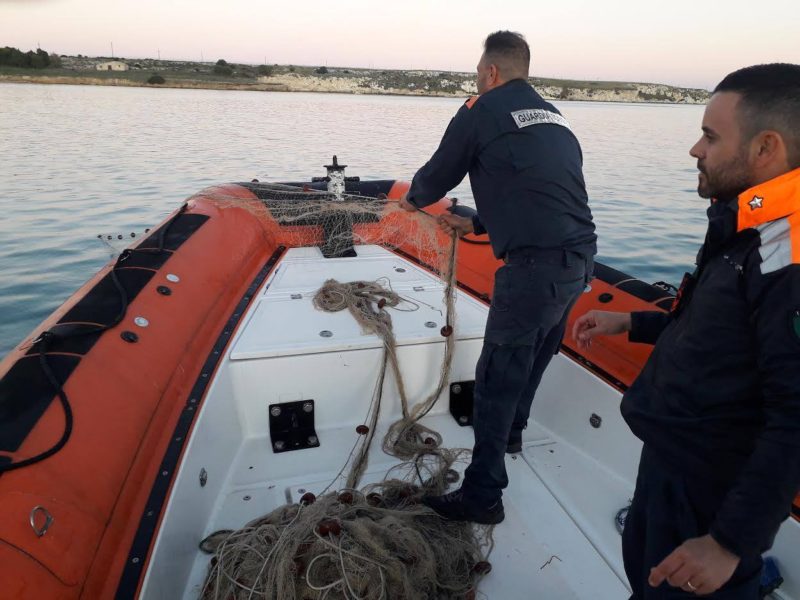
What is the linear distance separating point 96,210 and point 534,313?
7517 millimetres

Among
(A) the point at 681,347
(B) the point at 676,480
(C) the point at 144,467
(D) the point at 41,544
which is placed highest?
(A) the point at 681,347

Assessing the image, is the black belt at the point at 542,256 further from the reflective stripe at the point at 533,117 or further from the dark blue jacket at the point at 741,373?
the dark blue jacket at the point at 741,373

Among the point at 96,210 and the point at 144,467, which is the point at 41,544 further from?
the point at 96,210

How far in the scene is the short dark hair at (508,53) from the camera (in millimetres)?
1771

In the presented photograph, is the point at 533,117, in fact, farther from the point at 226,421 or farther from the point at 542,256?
the point at 226,421

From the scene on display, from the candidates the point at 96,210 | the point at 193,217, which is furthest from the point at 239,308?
the point at 96,210

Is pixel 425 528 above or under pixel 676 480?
under

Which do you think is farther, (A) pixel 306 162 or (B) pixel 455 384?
(A) pixel 306 162

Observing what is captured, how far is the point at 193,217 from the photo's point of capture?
3.26 metres

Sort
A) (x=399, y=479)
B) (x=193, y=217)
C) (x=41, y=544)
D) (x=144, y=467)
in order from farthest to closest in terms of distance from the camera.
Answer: (x=193, y=217), (x=399, y=479), (x=144, y=467), (x=41, y=544)

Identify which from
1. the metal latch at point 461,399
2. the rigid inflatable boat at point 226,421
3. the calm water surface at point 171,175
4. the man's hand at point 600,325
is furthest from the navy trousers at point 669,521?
the calm water surface at point 171,175

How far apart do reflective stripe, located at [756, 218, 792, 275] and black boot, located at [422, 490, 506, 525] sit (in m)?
1.21

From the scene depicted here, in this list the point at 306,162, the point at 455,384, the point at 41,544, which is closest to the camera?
the point at 41,544

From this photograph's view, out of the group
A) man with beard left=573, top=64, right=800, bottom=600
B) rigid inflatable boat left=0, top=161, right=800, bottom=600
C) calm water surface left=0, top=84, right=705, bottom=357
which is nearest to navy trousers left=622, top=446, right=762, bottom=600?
man with beard left=573, top=64, right=800, bottom=600
